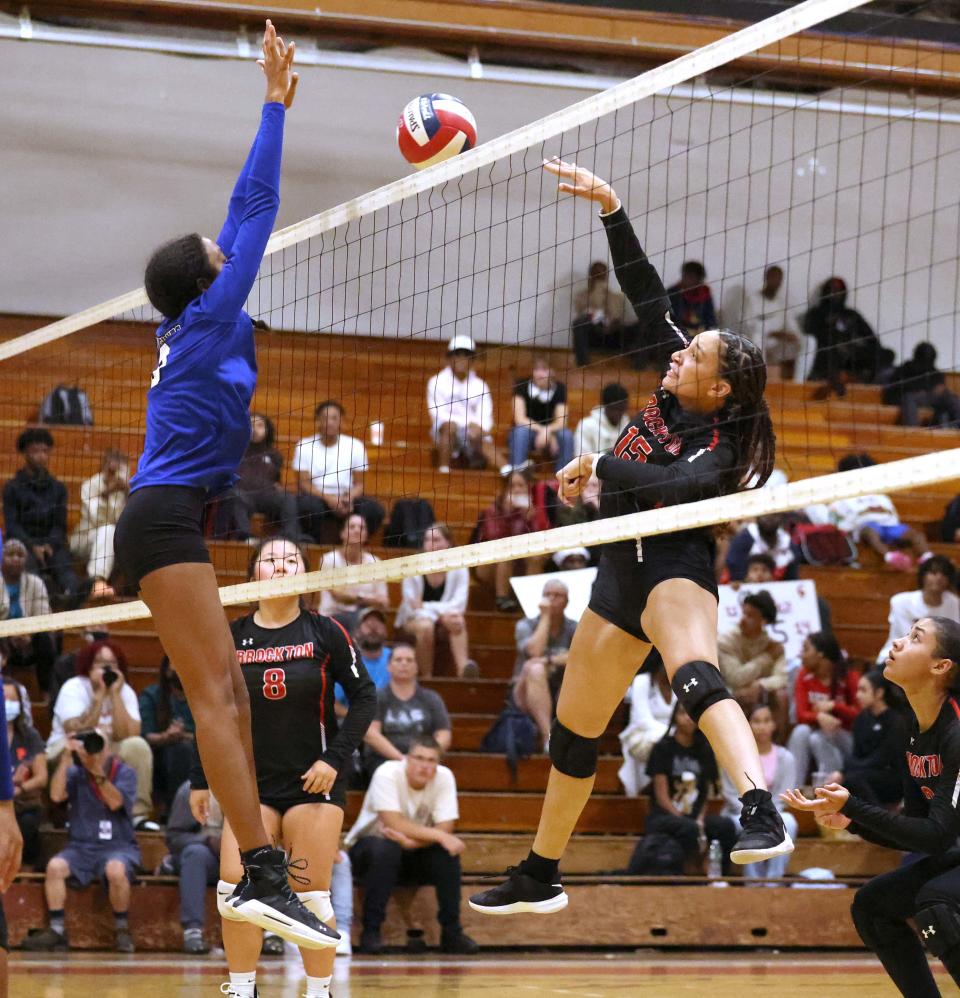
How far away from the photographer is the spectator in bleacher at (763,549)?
14219 mm

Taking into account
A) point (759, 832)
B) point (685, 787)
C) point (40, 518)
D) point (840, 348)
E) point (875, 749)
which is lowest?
point (685, 787)

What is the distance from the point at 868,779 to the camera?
11.9 metres

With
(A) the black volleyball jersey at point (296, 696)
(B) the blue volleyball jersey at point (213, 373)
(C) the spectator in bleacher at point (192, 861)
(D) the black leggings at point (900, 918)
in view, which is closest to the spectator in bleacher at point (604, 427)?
Answer: (C) the spectator in bleacher at point (192, 861)

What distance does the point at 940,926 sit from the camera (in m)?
5.95

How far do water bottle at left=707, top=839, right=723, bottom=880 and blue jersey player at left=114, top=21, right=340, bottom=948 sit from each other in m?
6.65

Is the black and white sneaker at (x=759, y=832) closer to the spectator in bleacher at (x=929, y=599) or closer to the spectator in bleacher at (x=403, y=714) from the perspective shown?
the spectator in bleacher at (x=403, y=714)

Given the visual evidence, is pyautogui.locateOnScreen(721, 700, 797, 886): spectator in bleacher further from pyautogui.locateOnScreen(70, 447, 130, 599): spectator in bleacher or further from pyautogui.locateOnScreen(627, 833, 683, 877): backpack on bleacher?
pyautogui.locateOnScreen(70, 447, 130, 599): spectator in bleacher

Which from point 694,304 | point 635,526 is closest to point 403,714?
point 635,526

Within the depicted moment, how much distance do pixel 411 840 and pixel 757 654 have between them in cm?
368

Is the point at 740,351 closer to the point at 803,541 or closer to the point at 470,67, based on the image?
the point at 803,541

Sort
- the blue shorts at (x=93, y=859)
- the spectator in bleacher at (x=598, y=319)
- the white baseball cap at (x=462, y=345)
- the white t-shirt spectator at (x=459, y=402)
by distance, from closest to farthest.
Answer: the blue shorts at (x=93, y=859) → the white baseball cap at (x=462, y=345) → the white t-shirt spectator at (x=459, y=402) → the spectator in bleacher at (x=598, y=319)

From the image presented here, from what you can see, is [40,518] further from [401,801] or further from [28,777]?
[401,801]

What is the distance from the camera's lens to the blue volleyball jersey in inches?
210

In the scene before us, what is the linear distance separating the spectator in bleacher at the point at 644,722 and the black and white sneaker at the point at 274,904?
6.98 metres
